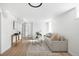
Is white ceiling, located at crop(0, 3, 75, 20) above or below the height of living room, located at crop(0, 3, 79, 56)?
above

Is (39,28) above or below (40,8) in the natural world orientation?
below

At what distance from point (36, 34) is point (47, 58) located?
552 cm

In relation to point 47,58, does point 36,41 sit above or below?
below

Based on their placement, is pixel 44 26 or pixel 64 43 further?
pixel 44 26

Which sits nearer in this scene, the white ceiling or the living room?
Result: the white ceiling

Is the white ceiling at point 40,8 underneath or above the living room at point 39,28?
above

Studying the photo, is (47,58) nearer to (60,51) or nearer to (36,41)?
(60,51)

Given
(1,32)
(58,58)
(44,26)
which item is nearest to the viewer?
(58,58)

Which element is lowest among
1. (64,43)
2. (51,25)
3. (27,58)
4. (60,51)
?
(60,51)

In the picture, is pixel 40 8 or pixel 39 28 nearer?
pixel 40 8

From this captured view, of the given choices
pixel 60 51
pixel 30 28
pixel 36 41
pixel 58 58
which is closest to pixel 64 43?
pixel 60 51

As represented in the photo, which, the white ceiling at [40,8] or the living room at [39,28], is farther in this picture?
the living room at [39,28]

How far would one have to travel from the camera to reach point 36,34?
6539 mm

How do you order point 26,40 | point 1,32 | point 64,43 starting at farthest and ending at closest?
point 26,40, point 64,43, point 1,32
